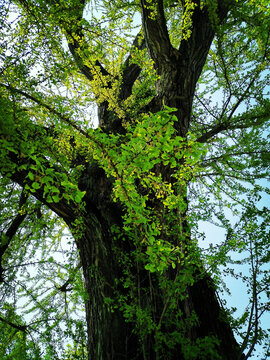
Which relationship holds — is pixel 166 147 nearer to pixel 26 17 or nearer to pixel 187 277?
pixel 187 277

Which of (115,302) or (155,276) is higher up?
(155,276)

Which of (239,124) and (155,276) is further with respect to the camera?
(239,124)

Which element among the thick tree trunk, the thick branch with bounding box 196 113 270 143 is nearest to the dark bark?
the thick tree trunk

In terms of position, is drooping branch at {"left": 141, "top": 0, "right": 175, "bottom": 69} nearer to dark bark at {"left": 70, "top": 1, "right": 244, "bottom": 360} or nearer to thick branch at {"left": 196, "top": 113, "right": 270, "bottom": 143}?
dark bark at {"left": 70, "top": 1, "right": 244, "bottom": 360}

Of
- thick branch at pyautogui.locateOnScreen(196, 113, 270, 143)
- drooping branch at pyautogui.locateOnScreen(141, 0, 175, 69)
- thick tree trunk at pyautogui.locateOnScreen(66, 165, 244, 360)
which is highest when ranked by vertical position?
drooping branch at pyautogui.locateOnScreen(141, 0, 175, 69)

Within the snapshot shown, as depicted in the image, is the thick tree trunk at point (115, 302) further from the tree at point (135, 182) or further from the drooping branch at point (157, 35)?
the drooping branch at point (157, 35)

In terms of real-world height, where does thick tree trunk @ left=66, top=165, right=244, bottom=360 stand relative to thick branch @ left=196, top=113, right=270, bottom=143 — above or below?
below

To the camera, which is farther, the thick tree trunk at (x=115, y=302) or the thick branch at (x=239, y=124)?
the thick branch at (x=239, y=124)

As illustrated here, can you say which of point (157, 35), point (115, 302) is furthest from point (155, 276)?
point (157, 35)

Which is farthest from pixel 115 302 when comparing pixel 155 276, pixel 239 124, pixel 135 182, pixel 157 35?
pixel 157 35

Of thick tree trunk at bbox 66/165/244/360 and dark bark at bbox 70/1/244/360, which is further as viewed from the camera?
dark bark at bbox 70/1/244/360

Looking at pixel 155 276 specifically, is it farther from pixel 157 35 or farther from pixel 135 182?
pixel 157 35

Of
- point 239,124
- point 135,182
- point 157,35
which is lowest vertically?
point 135,182

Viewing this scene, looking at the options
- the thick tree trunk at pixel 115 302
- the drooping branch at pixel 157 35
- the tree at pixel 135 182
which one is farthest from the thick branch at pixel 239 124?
the thick tree trunk at pixel 115 302
